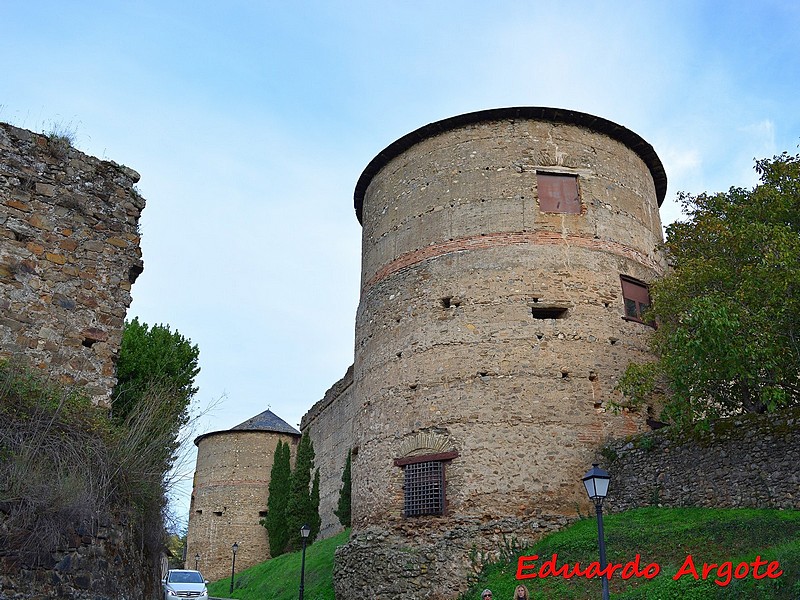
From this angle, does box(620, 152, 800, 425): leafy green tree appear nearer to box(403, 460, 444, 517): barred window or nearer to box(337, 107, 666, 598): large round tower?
box(337, 107, 666, 598): large round tower

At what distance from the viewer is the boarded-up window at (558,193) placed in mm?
15930

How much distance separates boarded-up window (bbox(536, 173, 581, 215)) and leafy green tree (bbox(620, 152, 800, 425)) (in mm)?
2929

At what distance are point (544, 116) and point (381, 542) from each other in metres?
10.9

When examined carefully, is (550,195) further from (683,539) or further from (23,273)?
(23,273)

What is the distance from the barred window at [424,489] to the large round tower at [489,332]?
0.10ft

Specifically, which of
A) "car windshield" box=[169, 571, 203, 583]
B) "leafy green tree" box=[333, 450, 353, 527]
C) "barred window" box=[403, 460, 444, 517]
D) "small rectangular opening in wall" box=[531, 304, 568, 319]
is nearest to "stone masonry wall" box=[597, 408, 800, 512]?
"small rectangular opening in wall" box=[531, 304, 568, 319]

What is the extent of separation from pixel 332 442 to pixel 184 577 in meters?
10.9

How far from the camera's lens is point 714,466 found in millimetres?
11602

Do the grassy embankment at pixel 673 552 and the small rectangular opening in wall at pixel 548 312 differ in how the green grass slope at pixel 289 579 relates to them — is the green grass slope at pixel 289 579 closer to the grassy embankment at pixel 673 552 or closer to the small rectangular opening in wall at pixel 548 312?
the grassy embankment at pixel 673 552

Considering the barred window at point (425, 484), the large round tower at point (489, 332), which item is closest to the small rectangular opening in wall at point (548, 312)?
the large round tower at point (489, 332)

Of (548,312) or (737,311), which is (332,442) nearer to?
(548,312)

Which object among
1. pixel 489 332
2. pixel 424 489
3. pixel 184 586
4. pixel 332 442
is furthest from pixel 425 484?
pixel 332 442

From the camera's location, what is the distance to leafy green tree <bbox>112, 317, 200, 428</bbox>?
10.1 metres

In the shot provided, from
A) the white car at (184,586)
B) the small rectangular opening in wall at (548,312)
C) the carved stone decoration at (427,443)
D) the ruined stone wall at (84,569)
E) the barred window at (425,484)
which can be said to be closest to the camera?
the ruined stone wall at (84,569)
